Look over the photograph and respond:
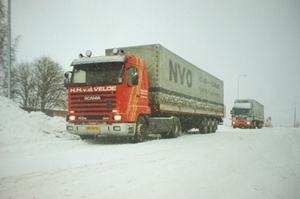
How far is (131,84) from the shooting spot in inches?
428

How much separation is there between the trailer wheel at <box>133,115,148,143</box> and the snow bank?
363cm

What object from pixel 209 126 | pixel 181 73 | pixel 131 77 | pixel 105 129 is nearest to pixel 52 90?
pixel 209 126

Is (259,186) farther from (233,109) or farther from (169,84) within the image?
(233,109)

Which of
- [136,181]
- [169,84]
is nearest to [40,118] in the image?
[169,84]

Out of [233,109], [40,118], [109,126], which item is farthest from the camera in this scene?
[233,109]

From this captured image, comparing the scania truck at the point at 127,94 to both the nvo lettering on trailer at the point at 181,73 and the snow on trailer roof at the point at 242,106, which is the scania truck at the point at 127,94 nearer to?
the nvo lettering on trailer at the point at 181,73

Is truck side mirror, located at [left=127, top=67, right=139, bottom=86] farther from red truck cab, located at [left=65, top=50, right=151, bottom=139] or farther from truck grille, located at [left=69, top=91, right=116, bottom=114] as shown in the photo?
truck grille, located at [left=69, top=91, right=116, bottom=114]

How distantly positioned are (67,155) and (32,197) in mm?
3743

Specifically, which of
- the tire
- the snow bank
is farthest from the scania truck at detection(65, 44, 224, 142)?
the tire

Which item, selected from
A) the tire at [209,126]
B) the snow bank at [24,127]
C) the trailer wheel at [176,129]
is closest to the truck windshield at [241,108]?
the tire at [209,126]

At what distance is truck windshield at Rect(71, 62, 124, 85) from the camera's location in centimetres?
1064

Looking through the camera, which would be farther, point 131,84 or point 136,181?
point 131,84

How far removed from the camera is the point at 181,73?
1609cm

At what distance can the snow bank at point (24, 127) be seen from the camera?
1095cm
